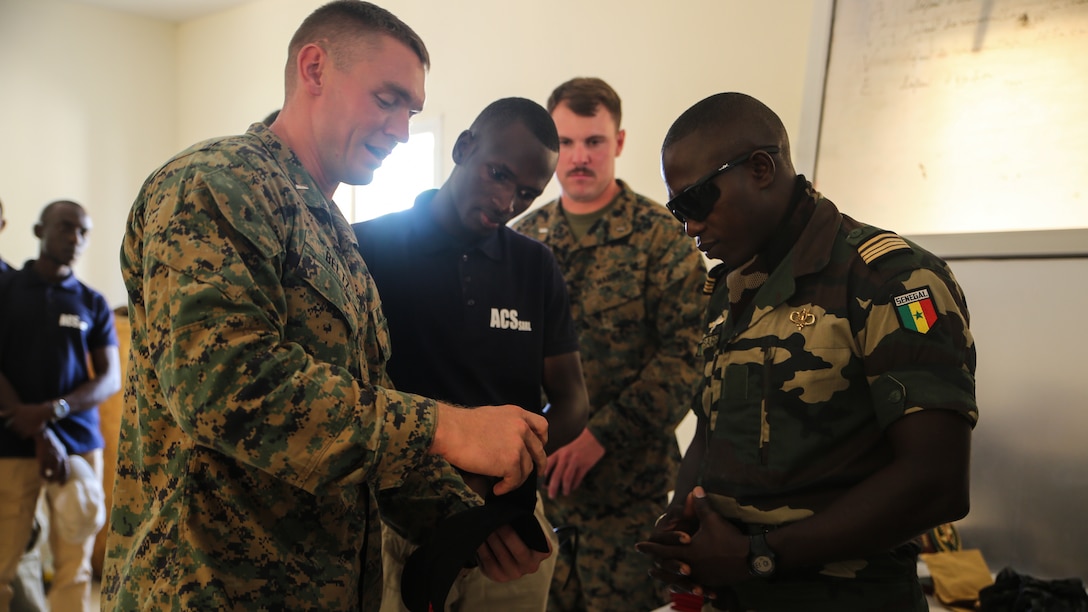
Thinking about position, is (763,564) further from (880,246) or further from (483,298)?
(483,298)

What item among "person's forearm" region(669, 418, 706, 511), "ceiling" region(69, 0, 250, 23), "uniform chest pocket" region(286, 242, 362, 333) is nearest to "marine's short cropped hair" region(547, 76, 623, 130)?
"person's forearm" region(669, 418, 706, 511)

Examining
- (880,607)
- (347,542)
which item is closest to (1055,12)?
(880,607)

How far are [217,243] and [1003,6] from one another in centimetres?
254

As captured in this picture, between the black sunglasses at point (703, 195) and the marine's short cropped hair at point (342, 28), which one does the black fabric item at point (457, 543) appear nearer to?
the black sunglasses at point (703, 195)

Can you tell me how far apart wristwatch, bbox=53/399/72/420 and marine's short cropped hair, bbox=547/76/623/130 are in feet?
7.89

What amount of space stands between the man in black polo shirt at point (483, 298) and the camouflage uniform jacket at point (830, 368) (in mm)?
441

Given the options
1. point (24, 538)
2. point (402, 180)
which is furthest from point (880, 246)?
point (402, 180)

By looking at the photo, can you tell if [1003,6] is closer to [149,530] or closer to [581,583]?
[581,583]

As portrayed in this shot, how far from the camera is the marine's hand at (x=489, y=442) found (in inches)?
39.9

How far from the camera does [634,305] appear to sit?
232cm

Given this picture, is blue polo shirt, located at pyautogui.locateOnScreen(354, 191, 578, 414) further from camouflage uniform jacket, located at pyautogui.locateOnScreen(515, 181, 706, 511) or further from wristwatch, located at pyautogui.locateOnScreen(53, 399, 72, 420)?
wristwatch, located at pyautogui.locateOnScreen(53, 399, 72, 420)

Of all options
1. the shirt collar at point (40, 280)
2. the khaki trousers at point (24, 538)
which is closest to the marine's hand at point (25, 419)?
the khaki trousers at point (24, 538)

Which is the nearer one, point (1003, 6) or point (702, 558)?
point (702, 558)

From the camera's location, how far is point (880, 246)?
1219mm
